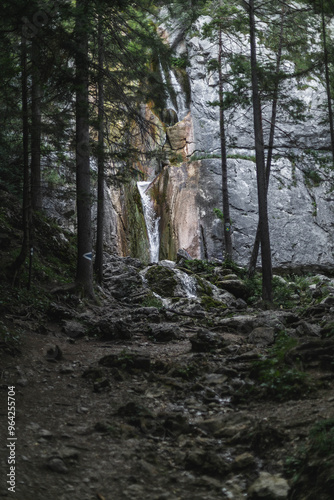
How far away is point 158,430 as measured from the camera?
4328 mm

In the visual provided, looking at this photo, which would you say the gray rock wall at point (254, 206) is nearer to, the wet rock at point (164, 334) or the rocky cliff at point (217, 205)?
the rocky cliff at point (217, 205)

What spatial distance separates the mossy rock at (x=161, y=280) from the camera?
551 inches

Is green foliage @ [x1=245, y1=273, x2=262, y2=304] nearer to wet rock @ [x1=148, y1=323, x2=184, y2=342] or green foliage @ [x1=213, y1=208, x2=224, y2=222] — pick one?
wet rock @ [x1=148, y1=323, x2=184, y2=342]

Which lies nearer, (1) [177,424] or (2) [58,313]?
(1) [177,424]

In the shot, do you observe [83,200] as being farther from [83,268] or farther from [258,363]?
[258,363]

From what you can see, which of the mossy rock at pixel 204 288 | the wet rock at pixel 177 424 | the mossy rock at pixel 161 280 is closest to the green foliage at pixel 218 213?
the mossy rock at pixel 204 288

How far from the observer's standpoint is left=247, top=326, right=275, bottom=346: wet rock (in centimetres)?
729

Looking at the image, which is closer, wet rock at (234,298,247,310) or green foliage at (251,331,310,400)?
green foliage at (251,331,310,400)

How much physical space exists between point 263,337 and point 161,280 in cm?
718

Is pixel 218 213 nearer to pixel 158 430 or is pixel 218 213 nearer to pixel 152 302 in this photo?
pixel 152 302

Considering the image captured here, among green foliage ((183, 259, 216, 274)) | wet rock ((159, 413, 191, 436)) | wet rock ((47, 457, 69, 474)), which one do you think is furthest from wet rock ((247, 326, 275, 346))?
green foliage ((183, 259, 216, 274))

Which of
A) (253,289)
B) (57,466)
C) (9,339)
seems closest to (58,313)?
(9,339)

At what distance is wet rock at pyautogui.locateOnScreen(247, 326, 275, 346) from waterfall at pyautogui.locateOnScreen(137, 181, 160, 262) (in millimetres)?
14818

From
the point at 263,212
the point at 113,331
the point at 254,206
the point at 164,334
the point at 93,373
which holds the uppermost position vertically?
the point at 254,206
